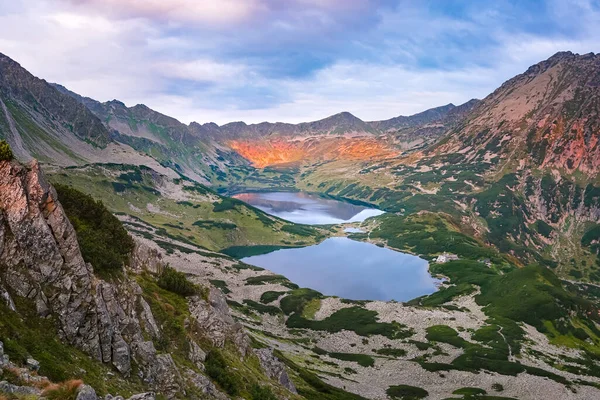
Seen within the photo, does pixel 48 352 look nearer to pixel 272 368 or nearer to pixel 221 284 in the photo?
pixel 272 368

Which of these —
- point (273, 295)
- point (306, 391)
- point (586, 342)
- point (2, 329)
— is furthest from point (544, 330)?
point (2, 329)

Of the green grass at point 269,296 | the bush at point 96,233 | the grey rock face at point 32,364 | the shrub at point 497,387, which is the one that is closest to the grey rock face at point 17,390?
the grey rock face at point 32,364

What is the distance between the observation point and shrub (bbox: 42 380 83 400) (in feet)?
64.1

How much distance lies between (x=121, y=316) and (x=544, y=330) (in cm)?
15634

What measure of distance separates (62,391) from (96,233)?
22.3m

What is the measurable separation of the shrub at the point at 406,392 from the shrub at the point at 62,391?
74.3 meters

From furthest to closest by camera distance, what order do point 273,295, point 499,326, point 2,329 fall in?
point 273,295 → point 499,326 → point 2,329

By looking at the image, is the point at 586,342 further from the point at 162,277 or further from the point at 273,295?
→ the point at 162,277

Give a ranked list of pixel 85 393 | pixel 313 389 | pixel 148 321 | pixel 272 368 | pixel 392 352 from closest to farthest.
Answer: pixel 85 393 → pixel 148 321 → pixel 272 368 → pixel 313 389 → pixel 392 352

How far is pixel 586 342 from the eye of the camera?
142 meters

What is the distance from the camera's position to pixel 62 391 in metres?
20.0

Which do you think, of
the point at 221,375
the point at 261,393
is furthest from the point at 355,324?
the point at 221,375

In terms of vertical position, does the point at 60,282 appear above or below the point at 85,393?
above

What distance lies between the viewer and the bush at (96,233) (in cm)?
3572
